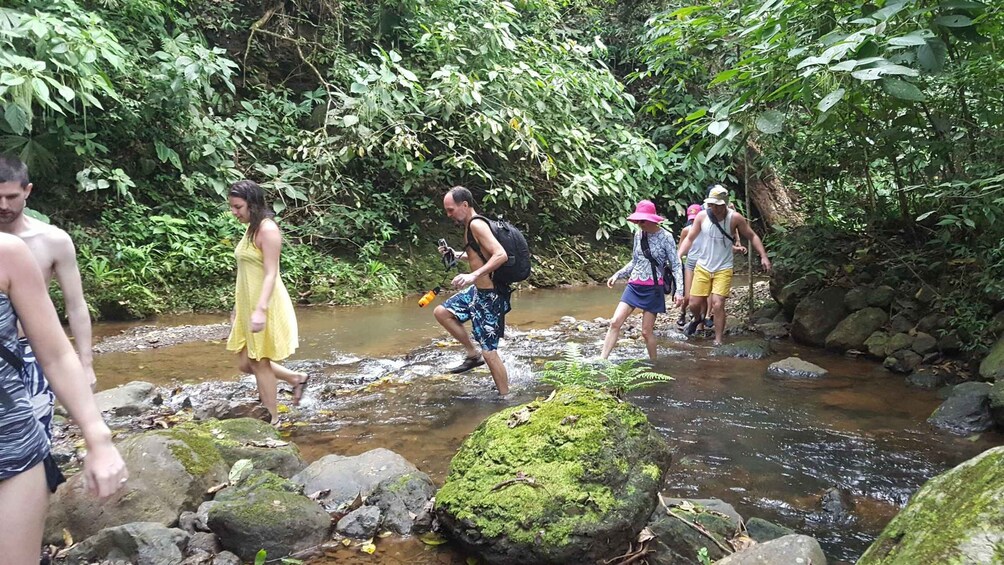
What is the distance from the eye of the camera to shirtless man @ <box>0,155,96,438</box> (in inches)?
106

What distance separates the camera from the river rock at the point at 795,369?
6517mm

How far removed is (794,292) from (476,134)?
263 inches

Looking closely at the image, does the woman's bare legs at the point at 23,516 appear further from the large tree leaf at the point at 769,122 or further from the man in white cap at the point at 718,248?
the man in white cap at the point at 718,248

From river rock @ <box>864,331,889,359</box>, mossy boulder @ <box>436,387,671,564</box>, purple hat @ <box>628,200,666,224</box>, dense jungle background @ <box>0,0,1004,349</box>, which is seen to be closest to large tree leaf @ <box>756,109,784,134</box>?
dense jungle background @ <box>0,0,1004,349</box>

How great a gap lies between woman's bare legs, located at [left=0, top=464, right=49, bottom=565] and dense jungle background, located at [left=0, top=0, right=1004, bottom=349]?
11.3 feet

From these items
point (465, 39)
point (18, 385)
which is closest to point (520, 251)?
point (18, 385)

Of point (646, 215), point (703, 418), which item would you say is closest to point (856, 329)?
point (646, 215)

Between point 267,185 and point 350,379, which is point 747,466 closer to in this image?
point 350,379

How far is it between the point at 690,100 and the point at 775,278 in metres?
8.77

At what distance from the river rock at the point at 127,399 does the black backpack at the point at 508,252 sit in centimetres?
290

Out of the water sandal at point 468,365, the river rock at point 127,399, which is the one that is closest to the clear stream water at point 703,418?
the water sandal at point 468,365

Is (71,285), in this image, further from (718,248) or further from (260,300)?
(718,248)

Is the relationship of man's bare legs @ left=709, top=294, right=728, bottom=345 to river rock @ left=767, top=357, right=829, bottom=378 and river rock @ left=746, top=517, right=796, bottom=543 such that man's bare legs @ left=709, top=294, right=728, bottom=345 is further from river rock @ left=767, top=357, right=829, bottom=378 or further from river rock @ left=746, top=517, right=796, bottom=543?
river rock @ left=746, top=517, right=796, bottom=543

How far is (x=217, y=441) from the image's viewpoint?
3.98m
